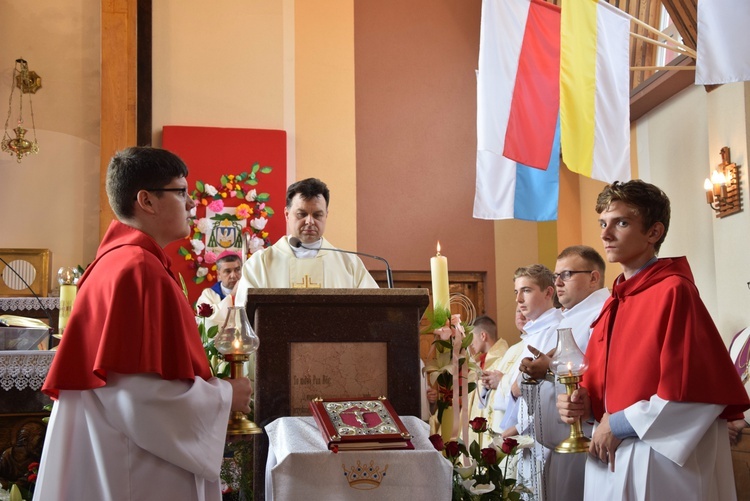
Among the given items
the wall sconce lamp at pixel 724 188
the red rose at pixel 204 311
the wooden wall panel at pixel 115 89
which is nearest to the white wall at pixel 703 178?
the wall sconce lamp at pixel 724 188

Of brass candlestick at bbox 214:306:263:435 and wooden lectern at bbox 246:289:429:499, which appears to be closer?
brass candlestick at bbox 214:306:263:435

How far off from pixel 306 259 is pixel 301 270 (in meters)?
0.08

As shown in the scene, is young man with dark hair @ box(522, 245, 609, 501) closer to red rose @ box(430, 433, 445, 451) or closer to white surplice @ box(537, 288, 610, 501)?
white surplice @ box(537, 288, 610, 501)

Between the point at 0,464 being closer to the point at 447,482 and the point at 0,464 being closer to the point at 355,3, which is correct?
the point at 447,482

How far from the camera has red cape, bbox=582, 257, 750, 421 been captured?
2.61 m

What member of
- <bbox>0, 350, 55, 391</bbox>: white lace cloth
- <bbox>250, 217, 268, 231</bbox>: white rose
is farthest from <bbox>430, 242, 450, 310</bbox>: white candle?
<bbox>250, 217, 268, 231</bbox>: white rose

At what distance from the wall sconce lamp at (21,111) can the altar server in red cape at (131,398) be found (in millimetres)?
6175

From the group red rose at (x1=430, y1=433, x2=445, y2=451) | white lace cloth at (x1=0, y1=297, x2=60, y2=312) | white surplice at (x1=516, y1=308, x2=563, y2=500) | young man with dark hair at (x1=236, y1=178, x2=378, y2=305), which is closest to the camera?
red rose at (x1=430, y1=433, x2=445, y2=451)

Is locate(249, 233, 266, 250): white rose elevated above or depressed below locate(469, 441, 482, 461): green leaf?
above

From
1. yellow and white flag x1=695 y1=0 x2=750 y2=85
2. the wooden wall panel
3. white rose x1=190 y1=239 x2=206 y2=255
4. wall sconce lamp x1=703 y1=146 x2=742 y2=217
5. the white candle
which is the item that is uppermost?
the wooden wall panel

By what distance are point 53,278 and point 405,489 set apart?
21.0ft

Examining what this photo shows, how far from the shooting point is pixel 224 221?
27.7 feet

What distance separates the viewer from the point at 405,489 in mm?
2529

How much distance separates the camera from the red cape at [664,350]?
2613 millimetres
